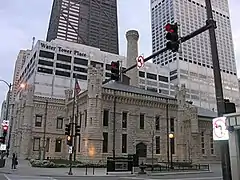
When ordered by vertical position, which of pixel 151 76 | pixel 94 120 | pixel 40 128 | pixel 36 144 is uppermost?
pixel 151 76

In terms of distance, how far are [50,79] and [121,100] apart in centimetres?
6237

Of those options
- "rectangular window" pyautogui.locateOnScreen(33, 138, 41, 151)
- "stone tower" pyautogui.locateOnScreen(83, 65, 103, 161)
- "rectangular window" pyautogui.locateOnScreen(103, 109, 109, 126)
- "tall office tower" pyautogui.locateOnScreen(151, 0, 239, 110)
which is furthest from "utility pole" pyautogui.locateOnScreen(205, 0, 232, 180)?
"tall office tower" pyautogui.locateOnScreen(151, 0, 239, 110)

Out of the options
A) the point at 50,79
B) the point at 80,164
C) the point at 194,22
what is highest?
the point at 194,22

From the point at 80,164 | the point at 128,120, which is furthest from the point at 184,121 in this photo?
the point at 80,164

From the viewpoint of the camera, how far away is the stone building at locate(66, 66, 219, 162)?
148 feet

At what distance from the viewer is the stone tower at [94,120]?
43.6m

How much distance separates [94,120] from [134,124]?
881 centimetres

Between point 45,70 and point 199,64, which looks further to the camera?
point 199,64

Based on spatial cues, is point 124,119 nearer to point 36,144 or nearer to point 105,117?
point 105,117

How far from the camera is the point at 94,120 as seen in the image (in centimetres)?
4450

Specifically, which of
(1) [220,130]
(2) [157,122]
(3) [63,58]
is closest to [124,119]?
(2) [157,122]

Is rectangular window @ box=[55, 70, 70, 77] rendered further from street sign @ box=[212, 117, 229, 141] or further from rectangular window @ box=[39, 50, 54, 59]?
street sign @ box=[212, 117, 229, 141]

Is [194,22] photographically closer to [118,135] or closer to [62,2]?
[62,2]

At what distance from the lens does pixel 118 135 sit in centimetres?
4819
